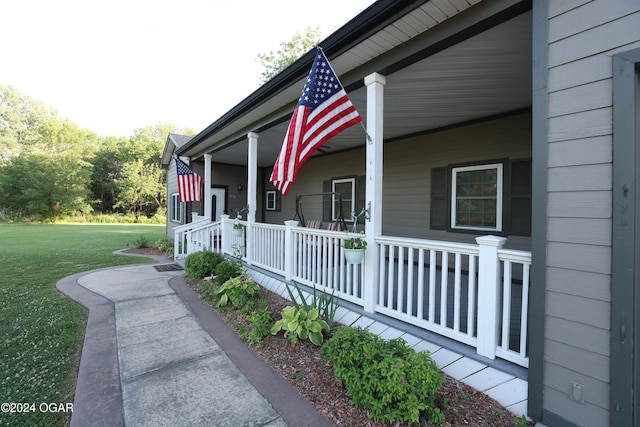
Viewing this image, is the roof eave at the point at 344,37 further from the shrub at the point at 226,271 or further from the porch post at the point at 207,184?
the porch post at the point at 207,184

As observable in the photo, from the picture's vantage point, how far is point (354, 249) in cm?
306

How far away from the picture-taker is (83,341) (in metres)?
3.16

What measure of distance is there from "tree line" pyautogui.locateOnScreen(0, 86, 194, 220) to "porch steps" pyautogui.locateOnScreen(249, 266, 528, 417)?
30.9 m

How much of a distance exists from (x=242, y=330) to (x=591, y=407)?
2984 mm

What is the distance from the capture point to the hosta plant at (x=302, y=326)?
2.99 meters

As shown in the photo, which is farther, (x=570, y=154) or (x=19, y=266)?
(x=19, y=266)

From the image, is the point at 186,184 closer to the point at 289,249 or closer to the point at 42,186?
the point at 289,249

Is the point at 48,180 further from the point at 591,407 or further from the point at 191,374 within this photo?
the point at 591,407

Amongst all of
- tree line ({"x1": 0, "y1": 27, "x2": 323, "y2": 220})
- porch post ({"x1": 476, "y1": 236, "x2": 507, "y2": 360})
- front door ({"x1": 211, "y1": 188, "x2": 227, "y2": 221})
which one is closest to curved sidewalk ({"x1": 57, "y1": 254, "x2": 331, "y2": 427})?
porch post ({"x1": 476, "y1": 236, "x2": 507, "y2": 360})

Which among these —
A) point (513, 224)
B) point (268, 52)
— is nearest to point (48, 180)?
point (268, 52)

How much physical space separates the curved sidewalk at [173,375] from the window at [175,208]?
269 inches

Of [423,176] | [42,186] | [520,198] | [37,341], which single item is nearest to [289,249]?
[37,341]

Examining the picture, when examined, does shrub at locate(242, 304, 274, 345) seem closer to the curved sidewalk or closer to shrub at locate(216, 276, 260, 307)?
the curved sidewalk

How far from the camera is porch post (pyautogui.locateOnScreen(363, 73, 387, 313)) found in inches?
124
